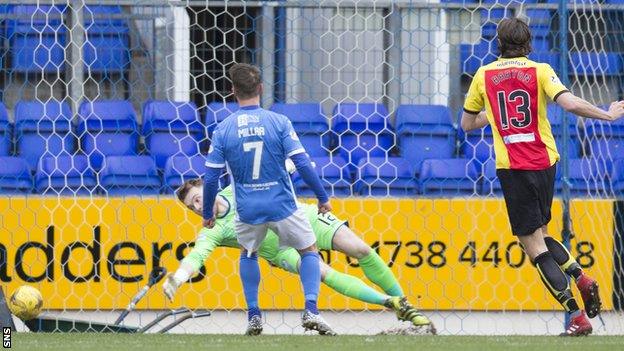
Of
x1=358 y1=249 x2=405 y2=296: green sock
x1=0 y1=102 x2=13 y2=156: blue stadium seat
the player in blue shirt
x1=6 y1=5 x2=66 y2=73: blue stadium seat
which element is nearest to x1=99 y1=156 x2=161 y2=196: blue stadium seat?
x1=0 y1=102 x2=13 y2=156: blue stadium seat

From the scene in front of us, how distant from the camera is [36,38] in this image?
10.2 metres

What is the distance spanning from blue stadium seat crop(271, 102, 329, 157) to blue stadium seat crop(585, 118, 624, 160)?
6.08ft

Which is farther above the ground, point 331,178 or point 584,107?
point 584,107

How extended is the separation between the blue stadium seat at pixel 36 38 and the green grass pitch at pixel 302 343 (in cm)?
287

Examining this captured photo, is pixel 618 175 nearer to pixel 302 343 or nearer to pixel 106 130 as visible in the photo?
pixel 106 130

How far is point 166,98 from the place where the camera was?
999 cm

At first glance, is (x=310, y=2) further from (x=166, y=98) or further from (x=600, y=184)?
(x=600, y=184)

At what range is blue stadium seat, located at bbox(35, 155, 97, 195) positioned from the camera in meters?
9.41

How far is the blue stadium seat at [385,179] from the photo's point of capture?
966 centimetres

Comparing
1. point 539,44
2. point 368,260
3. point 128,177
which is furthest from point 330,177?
point 539,44

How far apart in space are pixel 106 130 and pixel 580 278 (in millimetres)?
3833

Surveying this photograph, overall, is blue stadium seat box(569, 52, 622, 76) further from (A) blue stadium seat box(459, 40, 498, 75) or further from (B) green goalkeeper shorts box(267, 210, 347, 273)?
(B) green goalkeeper shorts box(267, 210, 347, 273)

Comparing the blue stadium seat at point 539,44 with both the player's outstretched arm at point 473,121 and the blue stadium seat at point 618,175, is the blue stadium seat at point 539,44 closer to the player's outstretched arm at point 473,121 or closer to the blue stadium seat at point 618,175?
A: the blue stadium seat at point 618,175

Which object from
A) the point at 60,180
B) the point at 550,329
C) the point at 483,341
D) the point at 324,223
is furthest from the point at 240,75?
the point at 550,329
